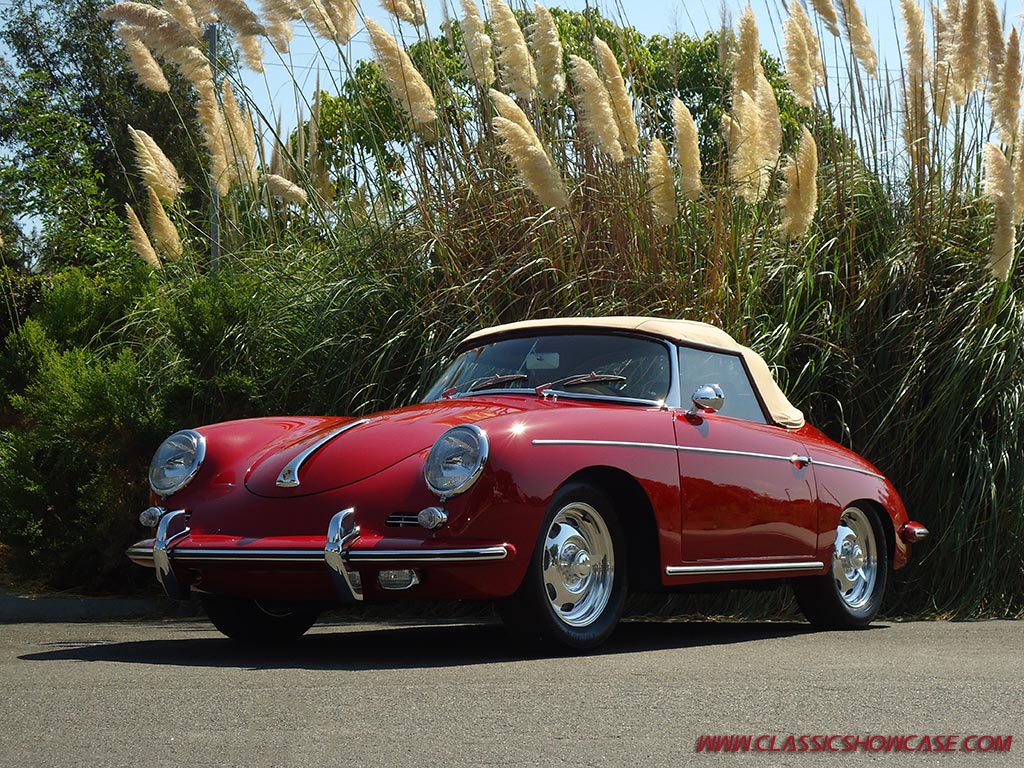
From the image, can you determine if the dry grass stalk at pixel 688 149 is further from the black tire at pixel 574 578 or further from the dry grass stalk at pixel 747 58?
the black tire at pixel 574 578

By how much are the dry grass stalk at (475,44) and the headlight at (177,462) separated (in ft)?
13.8

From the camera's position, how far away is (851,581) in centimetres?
698

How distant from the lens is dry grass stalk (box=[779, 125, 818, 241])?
25.5 feet

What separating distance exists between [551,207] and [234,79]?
3.30m

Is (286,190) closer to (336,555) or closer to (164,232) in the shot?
(164,232)

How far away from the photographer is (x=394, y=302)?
26.6 ft

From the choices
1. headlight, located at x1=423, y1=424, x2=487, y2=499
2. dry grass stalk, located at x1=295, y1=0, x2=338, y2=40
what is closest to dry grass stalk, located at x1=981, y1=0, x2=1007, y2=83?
dry grass stalk, located at x1=295, y1=0, x2=338, y2=40

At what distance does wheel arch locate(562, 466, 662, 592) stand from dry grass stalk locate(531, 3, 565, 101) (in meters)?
4.08

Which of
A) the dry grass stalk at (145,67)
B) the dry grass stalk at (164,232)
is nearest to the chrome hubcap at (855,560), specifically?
the dry grass stalk at (164,232)

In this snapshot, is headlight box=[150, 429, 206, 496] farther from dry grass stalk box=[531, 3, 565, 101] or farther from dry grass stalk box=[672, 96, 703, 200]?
dry grass stalk box=[531, 3, 565, 101]

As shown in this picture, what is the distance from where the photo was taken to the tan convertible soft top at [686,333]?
632 cm

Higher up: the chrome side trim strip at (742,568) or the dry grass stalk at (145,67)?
the dry grass stalk at (145,67)

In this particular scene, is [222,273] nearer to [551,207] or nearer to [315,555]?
[551,207]

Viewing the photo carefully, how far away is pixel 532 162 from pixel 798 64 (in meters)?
2.33
